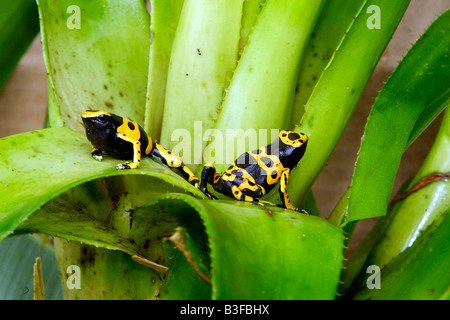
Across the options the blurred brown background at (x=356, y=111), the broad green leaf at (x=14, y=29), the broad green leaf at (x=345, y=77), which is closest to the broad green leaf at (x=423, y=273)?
the broad green leaf at (x=345, y=77)

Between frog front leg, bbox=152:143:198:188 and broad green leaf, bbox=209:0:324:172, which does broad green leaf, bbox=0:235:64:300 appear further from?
broad green leaf, bbox=209:0:324:172

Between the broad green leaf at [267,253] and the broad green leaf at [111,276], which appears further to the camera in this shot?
the broad green leaf at [111,276]

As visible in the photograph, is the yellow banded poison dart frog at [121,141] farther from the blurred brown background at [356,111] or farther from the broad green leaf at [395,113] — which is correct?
the blurred brown background at [356,111]

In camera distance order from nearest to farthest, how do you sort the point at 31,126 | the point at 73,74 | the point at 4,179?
1. the point at 4,179
2. the point at 73,74
3. the point at 31,126

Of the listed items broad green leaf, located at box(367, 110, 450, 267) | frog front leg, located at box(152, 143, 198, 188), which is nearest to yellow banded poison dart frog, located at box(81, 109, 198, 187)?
frog front leg, located at box(152, 143, 198, 188)

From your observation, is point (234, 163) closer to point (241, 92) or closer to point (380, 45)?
point (241, 92)

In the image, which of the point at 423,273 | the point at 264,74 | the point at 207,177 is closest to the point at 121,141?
the point at 207,177

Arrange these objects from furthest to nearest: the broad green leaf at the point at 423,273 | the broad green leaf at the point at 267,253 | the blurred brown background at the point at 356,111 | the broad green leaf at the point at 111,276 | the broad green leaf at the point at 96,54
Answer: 1. the blurred brown background at the point at 356,111
2. the broad green leaf at the point at 96,54
3. the broad green leaf at the point at 111,276
4. the broad green leaf at the point at 423,273
5. the broad green leaf at the point at 267,253
